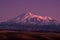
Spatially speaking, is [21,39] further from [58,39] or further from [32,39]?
[58,39]

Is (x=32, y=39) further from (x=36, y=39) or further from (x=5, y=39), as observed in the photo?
(x=5, y=39)

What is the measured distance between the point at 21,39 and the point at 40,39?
3.24m

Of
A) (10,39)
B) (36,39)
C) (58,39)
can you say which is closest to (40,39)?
(36,39)

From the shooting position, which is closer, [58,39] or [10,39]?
[10,39]

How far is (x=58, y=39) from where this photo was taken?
33.6m

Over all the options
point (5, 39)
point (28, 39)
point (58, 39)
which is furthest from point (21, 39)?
point (58, 39)

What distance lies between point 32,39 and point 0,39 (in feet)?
17.2

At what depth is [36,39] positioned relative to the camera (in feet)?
109

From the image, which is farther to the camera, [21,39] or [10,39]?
[21,39]

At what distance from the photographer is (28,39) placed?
3419 centimetres

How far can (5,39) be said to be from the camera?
31609 millimetres

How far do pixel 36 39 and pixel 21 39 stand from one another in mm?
2630

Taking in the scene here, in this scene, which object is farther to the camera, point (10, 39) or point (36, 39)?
point (36, 39)

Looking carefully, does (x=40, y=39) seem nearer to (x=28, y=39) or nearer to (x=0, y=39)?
(x=28, y=39)
